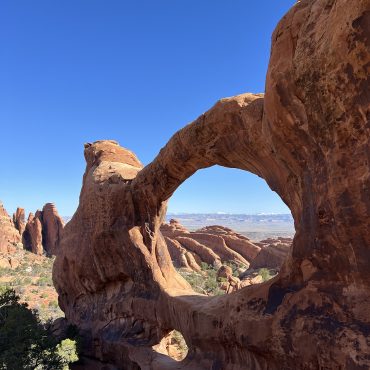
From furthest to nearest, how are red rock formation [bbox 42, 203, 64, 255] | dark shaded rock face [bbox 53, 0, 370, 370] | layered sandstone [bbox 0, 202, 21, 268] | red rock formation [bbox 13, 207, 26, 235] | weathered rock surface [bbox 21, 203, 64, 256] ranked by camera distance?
red rock formation [bbox 13, 207, 26, 235] < red rock formation [bbox 42, 203, 64, 255] < weathered rock surface [bbox 21, 203, 64, 256] < layered sandstone [bbox 0, 202, 21, 268] < dark shaded rock face [bbox 53, 0, 370, 370]

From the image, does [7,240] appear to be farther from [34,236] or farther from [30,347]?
[30,347]

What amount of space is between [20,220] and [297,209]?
6195 cm

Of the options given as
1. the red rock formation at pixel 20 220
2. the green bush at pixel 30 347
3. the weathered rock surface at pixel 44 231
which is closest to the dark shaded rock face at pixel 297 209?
the green bush at pixel 30 347

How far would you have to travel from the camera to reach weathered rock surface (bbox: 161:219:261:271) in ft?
153

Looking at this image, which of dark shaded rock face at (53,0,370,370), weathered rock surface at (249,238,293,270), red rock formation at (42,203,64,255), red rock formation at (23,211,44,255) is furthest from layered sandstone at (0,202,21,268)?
dark shaded rock face at (53,0,370,370)

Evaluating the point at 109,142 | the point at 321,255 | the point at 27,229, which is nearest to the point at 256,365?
the point at 321,255

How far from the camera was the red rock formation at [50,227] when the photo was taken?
184 ft

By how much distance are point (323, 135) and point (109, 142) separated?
1337 centimetres

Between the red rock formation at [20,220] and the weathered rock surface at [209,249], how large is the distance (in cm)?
2709

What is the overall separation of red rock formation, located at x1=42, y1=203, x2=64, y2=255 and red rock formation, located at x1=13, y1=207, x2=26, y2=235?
13.4ft

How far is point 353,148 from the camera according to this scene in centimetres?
466

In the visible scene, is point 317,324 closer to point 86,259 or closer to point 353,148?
point 353,148

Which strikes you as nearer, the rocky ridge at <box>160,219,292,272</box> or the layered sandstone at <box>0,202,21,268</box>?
the layered sandstone at <box>0,202,21,268</box>

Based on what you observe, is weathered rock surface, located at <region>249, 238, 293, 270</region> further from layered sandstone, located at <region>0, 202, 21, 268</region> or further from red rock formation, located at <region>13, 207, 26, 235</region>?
red rock formation, located at <region>13, 207, 26, 235</region>
